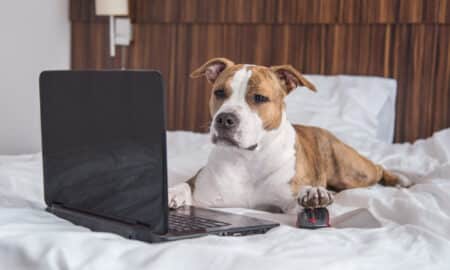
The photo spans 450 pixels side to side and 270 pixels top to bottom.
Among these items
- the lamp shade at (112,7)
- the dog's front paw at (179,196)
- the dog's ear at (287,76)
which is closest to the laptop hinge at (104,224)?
the dog's front paw at (179,196)

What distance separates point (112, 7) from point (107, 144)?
8.07 ft

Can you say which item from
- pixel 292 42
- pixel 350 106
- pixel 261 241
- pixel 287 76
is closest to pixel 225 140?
pixel 287 76

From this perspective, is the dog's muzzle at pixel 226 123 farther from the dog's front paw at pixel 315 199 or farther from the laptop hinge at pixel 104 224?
the laptop hinge at pixel 104 224

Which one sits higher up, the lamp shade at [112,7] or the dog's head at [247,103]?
the lamp shade at [112,7]

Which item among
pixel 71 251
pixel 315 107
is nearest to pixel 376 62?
pixel 315 107

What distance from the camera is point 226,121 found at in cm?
191

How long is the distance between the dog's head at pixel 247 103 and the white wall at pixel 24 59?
6.64ft

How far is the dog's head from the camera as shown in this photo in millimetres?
1923

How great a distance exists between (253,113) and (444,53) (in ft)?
5.21

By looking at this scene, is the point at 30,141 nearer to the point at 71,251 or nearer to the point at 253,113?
the point at 253,113

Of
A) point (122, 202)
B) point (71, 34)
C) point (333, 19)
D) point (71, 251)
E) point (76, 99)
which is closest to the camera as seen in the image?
point (71, 251)

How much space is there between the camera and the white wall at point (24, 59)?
12.6 ft

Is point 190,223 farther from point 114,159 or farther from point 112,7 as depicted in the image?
point 112,7

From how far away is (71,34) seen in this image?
4.37 m
